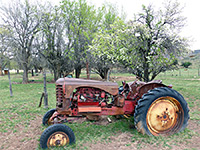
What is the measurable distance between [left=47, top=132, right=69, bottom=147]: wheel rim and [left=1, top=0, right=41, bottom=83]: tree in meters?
19.5

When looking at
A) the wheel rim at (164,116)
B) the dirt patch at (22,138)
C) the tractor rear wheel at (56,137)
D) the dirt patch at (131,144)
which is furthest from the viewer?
the wheel rim at (164,116)

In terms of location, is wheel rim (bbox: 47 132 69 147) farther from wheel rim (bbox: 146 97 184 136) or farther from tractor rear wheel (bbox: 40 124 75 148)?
wheel rim (bbox: 146 97 184 136)

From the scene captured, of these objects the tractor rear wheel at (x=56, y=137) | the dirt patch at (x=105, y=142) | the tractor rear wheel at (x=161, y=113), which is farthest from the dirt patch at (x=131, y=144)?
the tractor rear wheel at (x=56, y=137)

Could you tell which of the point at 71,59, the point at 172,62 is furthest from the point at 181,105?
the point at 71,59

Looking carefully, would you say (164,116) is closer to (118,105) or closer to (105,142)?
(118,105)

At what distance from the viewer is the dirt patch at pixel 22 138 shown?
3.99m

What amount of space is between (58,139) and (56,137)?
0.07 meters

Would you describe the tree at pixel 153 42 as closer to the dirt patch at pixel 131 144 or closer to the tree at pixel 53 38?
the dirt patch at pixel 131 144

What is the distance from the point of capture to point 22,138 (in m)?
4.45

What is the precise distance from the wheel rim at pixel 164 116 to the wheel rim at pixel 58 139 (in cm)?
214

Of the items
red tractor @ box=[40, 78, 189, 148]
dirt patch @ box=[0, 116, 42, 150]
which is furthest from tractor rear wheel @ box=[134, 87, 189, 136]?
dirt patch @ box=[0, 116, 42, 150]

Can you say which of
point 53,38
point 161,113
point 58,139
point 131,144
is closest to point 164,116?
point 161,113

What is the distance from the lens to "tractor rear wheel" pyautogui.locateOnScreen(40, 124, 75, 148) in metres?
3.68

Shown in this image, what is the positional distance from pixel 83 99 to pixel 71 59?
16.2 meters
